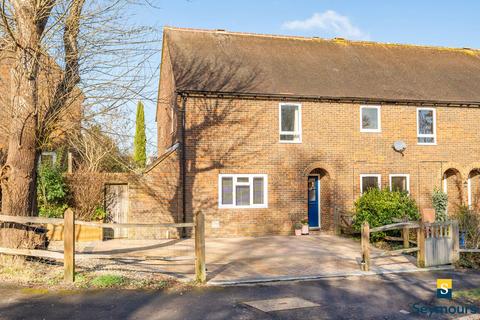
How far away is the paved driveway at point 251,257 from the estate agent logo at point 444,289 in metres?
1.65

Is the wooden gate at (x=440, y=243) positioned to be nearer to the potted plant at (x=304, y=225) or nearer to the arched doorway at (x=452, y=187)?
the potted plant at (x=304, y=225)

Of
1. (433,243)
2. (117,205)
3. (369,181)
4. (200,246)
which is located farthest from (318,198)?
(200,246)

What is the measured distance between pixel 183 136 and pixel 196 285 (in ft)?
30.0

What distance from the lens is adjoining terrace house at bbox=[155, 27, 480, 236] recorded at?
1825 cm

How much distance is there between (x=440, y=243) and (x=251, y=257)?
496 cm

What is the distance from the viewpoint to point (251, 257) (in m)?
13.5

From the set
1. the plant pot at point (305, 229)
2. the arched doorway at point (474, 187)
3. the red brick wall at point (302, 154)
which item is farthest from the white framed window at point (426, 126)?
the plant pot at point (305, 229)

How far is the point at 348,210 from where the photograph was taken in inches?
758

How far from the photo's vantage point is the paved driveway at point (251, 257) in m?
11.1

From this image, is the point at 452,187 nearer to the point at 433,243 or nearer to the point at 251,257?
the point at 433,243

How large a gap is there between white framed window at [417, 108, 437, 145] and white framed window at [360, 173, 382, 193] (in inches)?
101

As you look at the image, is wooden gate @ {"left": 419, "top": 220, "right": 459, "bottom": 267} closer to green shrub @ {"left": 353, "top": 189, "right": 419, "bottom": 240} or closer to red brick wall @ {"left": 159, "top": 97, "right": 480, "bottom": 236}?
green shrub @ {"left": 353, "top": 189, "right": 419, "bottom": 240}

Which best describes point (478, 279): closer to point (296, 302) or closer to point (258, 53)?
point (296, 302)

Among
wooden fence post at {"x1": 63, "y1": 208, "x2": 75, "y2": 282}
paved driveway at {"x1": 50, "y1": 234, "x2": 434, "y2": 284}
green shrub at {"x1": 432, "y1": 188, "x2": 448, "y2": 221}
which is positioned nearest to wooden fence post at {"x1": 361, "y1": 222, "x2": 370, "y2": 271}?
paved driveway at {"x1": 50, "y1": 234, "x2": 434, "y2": 284}
